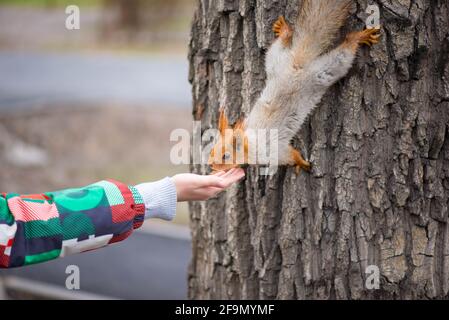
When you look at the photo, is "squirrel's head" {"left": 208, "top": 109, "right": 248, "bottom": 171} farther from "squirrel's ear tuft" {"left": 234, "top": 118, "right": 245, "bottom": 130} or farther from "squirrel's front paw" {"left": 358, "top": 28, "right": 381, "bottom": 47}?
"squirrel's front paw" {"left": 358, "top": 28, "right": 381, "bottom": 47}

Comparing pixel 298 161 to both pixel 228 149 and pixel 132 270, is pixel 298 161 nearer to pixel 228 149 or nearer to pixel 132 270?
pixel 228 149

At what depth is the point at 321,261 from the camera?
7.85 ft

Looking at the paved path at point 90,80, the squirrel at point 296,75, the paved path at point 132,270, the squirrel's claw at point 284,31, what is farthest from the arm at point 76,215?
the paved path at point 90,80

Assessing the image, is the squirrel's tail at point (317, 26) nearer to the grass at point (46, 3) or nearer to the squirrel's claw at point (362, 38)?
the squirrel's claw at point (362, 38)

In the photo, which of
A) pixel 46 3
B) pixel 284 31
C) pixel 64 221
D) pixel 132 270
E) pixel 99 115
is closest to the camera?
pixel 64 221

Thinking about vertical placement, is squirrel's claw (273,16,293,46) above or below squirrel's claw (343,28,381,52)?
above

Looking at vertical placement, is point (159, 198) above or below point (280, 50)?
below

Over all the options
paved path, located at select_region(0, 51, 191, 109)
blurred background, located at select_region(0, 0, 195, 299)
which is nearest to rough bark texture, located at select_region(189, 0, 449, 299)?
blurred background, located at select_region(0, 0, 195, 299)

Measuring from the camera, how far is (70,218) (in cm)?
179

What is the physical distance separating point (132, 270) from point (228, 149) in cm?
328

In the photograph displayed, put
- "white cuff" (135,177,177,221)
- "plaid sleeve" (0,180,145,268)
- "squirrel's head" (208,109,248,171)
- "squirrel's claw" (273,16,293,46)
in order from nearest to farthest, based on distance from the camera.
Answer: "plaid sleeve" (0,180,145,268), "white cuff" (135,177,177,221), "squirrel's claw" (273,16,293,46), "squirrel's head" (208,109,248,171)

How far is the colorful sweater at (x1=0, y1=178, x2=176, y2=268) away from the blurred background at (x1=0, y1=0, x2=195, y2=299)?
9.03ft

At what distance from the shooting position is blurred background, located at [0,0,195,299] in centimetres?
518

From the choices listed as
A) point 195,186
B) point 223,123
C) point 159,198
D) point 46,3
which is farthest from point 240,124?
point 46,3
